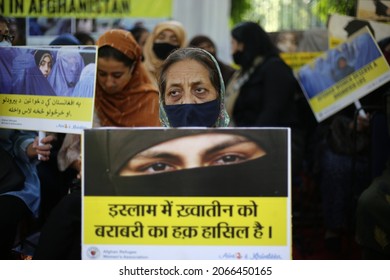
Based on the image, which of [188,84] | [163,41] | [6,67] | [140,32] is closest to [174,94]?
[188,84]

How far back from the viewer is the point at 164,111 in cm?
258

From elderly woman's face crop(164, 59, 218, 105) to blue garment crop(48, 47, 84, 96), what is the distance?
397 mm

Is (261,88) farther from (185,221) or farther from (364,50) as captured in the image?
(185,221)

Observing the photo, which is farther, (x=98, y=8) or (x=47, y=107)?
(x=98, y=8)

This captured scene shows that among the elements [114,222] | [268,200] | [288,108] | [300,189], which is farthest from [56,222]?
[300,189]

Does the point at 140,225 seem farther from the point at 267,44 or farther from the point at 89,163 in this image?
the point at 267,44

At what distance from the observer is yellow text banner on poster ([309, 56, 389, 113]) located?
4070 millimetres

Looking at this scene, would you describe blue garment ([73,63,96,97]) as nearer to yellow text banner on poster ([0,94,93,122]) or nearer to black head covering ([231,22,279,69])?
yellow text banner on poster ([0,94,93,122])

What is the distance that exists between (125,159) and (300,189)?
146 inches

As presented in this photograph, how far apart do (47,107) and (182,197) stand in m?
0.99

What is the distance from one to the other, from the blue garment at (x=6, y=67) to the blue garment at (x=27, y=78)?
19mm

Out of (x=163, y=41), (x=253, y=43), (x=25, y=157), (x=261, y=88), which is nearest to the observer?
(x=25, y=157)

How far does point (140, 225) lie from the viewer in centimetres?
197
